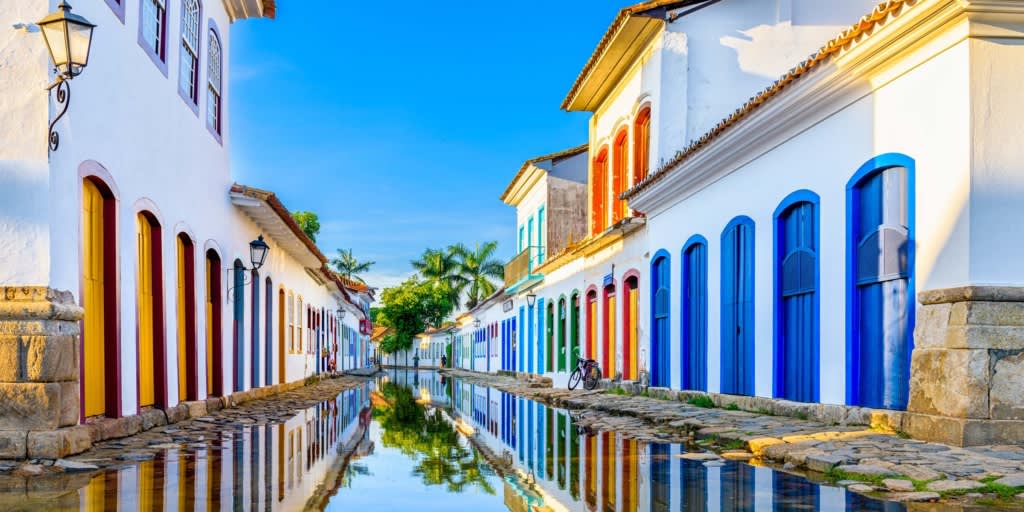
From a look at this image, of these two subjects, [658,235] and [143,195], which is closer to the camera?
[143,195]

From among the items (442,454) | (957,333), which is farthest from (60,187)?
(957,333)

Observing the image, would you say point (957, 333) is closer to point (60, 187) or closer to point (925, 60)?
point (925, 60)

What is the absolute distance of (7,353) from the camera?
736 centimetres

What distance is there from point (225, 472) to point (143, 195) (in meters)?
4.93

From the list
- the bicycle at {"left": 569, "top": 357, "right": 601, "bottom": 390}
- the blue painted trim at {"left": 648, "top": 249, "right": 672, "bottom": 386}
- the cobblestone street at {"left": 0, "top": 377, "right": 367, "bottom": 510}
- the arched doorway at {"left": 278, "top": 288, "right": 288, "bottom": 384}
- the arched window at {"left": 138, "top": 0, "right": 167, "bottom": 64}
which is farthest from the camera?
the arched doorway at {"left": 278, "top": 288, "right": 288, "bottom": 384}

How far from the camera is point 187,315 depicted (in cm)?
1305

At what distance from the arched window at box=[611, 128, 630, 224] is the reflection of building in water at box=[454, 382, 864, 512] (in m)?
11.4

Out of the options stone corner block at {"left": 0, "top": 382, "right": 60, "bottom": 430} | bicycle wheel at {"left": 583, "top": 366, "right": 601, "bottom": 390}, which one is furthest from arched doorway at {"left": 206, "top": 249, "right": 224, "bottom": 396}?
bicycle wheel at {"left": 583, "top": 366, "right": 601, "bottom": 390}

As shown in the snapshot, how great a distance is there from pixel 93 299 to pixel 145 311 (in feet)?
6.45

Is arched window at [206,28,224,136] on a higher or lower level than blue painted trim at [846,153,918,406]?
higher

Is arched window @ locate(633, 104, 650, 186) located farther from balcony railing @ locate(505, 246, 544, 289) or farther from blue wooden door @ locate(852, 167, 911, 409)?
balcony railing @ locate(505, 246, 544, 289)

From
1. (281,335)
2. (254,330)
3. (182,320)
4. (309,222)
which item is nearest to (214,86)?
(182,320)

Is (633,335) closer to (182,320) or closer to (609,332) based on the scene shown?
(609,332)

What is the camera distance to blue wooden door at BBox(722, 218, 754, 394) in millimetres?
13000
